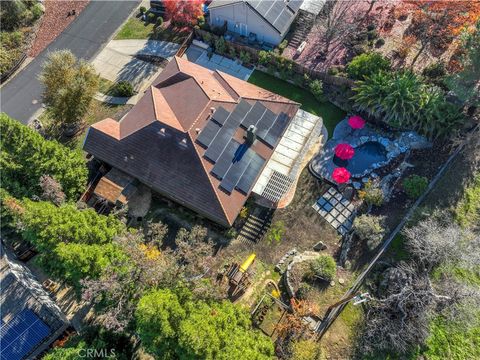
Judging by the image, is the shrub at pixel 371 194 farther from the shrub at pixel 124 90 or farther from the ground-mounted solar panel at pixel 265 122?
→ the shrub at pixel 124 90

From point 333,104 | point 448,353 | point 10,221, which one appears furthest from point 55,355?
point 333,104

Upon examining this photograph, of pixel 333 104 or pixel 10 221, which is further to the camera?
pixel 333 104

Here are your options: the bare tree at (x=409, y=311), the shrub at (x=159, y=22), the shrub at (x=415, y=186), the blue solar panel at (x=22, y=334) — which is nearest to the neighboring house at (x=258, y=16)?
the shrub at (x=159, y=22)

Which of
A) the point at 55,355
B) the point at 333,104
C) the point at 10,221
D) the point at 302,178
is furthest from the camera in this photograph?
the point at 333,104

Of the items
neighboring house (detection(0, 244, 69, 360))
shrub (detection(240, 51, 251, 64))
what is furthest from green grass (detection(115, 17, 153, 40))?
neighboring house (detection(0, 244, 69, 360))

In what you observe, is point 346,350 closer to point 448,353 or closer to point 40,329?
point 448,353

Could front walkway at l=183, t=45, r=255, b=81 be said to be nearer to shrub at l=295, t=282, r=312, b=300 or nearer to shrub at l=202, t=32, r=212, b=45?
shrub at l=202, t=32, r=212, b=45
